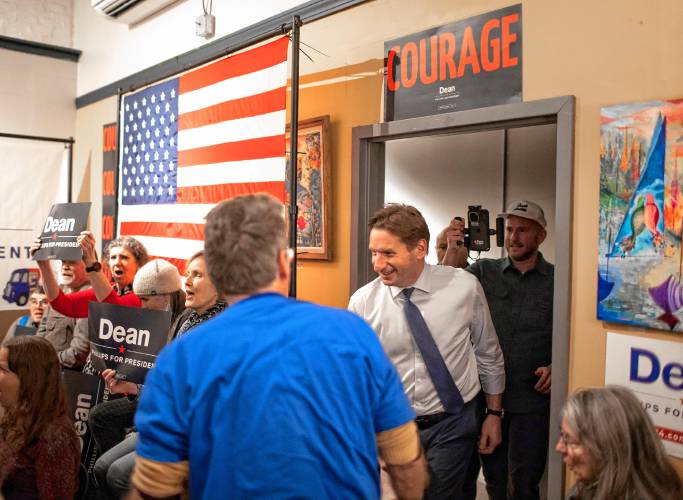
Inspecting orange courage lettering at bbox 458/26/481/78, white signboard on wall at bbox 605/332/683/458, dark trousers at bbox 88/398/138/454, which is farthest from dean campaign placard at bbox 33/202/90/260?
white signboard on wall at bbox 605/332/683/458

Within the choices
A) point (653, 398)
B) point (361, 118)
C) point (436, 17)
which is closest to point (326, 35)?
point (361, 118)

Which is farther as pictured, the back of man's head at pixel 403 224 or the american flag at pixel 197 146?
the american flag at pixel 197 146

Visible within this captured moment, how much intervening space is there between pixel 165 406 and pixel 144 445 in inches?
4.1

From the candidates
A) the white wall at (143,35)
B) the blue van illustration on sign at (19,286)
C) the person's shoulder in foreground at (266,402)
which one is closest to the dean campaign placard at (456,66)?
the white wall at (143,35)

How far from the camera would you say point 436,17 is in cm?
304

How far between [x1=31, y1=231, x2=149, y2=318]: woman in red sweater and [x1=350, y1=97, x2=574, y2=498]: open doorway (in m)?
1.43

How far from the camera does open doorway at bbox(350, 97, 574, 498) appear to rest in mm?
2555

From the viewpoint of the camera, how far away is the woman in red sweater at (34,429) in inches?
102

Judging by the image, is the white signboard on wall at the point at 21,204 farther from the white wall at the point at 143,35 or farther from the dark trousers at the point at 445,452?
the dark trousers at the point at 445,452

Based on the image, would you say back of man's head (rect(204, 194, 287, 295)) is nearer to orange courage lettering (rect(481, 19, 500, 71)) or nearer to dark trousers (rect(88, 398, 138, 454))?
orange courage lettering (rect(481, 19, 500, 71))

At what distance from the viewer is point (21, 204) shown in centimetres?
625

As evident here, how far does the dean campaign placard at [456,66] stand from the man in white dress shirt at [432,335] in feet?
2.09

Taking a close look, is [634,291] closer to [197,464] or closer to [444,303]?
[444,303]

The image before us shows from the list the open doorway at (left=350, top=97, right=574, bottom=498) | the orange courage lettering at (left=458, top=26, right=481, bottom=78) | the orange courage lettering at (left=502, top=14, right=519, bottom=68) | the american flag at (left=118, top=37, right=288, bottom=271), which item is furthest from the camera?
the american flag at (left=118, top=37, right=288, bottom=271)
